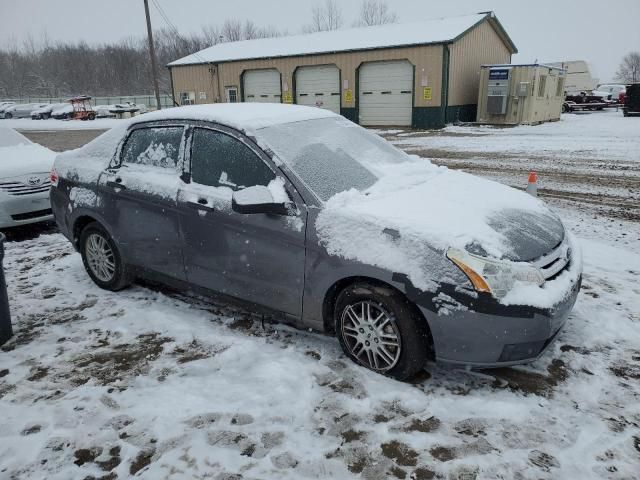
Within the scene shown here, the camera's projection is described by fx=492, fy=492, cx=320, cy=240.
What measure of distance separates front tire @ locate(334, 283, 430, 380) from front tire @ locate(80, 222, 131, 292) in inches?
94.2

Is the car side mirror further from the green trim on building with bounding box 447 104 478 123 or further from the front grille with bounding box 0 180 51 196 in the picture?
the green trim on building with bounding box 447 104 478 123

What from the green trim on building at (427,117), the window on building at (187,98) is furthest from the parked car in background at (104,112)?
the green trim on building at (427,117)

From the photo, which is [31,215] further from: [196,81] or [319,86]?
[196,81]

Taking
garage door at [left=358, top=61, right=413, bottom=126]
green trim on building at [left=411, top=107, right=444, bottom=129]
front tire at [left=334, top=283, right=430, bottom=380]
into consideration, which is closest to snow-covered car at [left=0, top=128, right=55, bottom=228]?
front tire at [left=334, top=283, right=430, bottom=380]

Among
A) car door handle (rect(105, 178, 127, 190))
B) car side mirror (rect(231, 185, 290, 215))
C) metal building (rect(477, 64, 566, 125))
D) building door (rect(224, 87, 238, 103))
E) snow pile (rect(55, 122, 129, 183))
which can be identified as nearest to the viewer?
car side mirror (rect(231, 185, 290, 215))

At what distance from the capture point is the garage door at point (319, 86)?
2598cm

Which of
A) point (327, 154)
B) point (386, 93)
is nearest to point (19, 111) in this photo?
point (386, 93)

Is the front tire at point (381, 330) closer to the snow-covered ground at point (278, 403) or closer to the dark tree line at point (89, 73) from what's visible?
the snow-covered ground at point (278, 403)

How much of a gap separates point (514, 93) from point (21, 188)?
2096 centimetres

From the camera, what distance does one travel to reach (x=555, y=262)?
3.19 m

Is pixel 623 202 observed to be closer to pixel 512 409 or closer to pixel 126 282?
pixel 512 409

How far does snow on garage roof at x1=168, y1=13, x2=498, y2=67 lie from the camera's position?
23.9 metres

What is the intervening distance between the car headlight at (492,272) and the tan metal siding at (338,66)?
851 inches

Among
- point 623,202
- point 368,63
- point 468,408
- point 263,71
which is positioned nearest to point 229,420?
point 468,408
